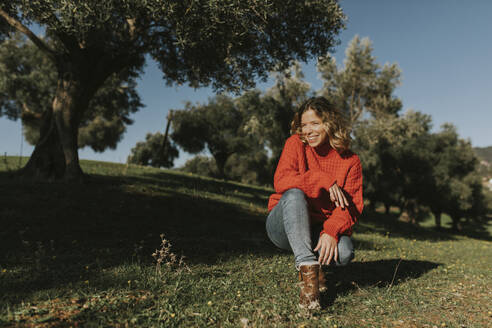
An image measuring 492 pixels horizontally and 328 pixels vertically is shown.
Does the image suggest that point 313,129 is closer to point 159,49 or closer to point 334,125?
point 334,125

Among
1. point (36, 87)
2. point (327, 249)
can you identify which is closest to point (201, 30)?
point (327, 249)

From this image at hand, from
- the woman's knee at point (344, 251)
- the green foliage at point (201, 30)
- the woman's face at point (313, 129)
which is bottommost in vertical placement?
the woman's knee at point (344, 251)

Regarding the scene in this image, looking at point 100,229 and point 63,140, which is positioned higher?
point 63,140

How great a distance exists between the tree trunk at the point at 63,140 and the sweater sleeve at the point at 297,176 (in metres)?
10.4

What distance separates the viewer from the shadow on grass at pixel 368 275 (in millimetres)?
4281

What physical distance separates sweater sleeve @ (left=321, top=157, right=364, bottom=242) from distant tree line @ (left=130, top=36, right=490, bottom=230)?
10.1 m

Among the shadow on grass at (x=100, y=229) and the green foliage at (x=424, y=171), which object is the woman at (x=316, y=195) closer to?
the shadow on grass at (x=100, y=229)

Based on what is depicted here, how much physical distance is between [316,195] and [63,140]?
11422 millimetres

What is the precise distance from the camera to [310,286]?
10.8 ft

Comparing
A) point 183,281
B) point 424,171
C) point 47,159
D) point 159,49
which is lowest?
point 183,281

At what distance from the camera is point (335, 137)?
383 centimetres

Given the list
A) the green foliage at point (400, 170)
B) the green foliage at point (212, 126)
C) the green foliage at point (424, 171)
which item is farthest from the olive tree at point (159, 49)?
the green foliage at point (212, 126)

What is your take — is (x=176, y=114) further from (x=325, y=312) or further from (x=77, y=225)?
(x=325, y=312)

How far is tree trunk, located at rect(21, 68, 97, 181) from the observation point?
11453 mm
